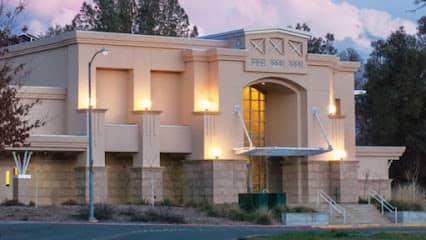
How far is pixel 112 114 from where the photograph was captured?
5766cm

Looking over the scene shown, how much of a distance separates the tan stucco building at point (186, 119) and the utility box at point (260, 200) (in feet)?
5.31

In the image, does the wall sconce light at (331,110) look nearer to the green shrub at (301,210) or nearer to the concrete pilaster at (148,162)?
the green shrub at (301,210)

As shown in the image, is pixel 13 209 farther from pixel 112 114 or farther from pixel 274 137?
pixel 274 137

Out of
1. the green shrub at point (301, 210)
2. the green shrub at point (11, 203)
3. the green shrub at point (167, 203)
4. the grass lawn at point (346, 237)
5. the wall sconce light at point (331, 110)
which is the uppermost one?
the wall sconce light at point (331, 110)

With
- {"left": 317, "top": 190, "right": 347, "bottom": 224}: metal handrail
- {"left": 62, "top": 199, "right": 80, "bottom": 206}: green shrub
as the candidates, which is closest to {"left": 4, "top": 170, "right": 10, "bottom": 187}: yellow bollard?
{"left": 62, "top": 199, "right": 80, "bottom": 206}: green shrub

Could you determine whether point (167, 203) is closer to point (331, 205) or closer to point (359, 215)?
point (331, 205)

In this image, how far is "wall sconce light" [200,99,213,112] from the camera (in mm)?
57750

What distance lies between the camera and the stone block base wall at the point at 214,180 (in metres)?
56.4

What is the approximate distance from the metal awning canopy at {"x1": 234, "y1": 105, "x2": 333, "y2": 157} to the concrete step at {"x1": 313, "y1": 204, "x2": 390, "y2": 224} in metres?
3.00

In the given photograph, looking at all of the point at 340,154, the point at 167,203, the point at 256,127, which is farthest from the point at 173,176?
the point at 340,154

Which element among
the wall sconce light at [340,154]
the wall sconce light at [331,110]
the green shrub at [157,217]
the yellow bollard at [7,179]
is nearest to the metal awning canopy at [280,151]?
the wall sconce light at [340,154]

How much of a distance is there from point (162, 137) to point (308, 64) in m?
9.41

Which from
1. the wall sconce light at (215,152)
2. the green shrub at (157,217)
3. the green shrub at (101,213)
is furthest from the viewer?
the wall sconce light at (215,152)

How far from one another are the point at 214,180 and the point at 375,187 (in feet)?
41.7
